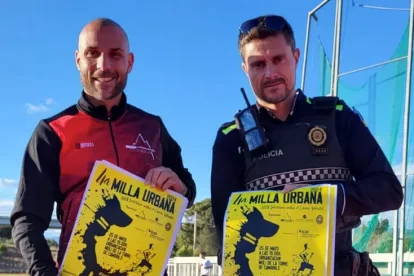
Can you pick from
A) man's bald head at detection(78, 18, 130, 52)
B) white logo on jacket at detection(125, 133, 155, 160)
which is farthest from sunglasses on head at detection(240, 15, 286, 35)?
white logo on jacket at detection(125, 133, 155, 160)

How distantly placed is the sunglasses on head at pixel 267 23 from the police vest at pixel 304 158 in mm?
480

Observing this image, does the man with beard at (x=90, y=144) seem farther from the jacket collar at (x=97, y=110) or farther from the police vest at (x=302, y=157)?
the police vest at (x=302, y=157)

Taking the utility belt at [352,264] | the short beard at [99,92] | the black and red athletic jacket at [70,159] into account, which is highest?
the short beard at [99,92]

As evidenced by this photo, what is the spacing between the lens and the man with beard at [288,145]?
2586 mm

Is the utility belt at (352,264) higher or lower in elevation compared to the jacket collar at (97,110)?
lower

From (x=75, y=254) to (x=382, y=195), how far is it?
1399mm

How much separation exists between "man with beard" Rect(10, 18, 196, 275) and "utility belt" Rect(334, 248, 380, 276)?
848 mm

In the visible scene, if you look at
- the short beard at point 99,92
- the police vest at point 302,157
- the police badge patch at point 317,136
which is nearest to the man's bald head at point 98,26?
the short beard at point 99,92

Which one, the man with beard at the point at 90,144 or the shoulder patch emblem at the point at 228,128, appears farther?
the shoulder patch emblem at the point at 228,128

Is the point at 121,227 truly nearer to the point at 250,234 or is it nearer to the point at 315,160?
the point at 250,234

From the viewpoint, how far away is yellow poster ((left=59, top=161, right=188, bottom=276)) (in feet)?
→ 8.28

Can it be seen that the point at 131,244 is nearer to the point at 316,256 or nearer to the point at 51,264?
the point at 51,264

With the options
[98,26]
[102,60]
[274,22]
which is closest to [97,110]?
[102,60]

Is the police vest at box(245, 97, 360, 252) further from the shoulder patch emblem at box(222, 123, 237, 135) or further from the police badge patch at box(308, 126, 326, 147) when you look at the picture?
the shoulder patch emblem at box(222, 123, 237, 135)
